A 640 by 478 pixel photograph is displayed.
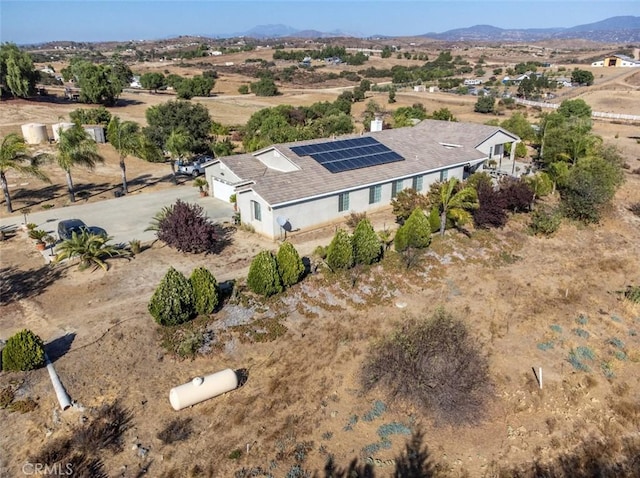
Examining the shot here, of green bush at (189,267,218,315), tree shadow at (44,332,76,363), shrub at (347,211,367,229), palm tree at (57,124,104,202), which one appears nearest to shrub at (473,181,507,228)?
shrub at (347,211,367,229)

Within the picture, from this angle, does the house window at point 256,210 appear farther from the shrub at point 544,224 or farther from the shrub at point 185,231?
the shrub at point 544,224

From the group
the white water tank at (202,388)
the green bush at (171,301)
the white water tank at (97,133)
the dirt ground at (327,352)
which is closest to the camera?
the dirt ground at (327,352)

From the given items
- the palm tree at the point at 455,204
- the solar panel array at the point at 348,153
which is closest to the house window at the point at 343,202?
the solar panel array at the point at 348,153

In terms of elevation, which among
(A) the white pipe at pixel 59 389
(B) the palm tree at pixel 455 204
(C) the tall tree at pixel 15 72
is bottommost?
(A) the white pipe at pixel 59 389

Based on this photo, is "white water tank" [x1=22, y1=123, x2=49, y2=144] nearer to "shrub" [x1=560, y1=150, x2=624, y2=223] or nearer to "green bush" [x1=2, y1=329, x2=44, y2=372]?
"green bush" [x1=2, y1=329, x2=44, y2=372]

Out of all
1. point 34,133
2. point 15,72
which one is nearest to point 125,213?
point 34,133

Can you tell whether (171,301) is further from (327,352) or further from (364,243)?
(364,243)

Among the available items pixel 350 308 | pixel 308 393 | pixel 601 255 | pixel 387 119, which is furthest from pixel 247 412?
pixel 387 119
